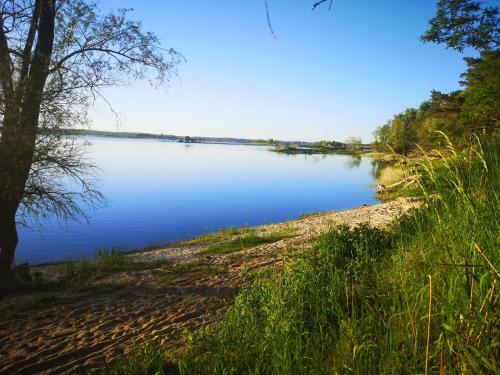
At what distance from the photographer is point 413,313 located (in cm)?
300

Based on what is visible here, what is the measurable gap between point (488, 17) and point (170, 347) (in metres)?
29.4

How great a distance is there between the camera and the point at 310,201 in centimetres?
3778

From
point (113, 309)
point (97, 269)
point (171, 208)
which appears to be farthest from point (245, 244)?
point (171, 208)

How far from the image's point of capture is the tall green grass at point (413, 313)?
2.19 m

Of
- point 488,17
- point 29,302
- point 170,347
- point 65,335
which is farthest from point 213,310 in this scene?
point 488,17

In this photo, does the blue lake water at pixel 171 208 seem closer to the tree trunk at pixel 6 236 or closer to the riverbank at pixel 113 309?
the tree trunk at pixel 6 236

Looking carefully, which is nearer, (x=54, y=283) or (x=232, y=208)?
(x=54, y=283)

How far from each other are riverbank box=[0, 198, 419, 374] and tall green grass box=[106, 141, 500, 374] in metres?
1.10

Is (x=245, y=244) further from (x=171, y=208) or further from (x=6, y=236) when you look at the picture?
(x=171, y=208)

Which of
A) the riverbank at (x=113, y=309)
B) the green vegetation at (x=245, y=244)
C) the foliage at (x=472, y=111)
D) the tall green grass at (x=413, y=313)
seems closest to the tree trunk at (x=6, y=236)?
the riverbank at (x=113, y=309)

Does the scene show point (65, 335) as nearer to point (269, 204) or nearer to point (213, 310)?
point (213, 310)

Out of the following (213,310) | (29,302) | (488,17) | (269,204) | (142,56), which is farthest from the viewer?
(269,204)

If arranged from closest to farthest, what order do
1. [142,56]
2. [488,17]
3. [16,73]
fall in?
[16,73] < [142,56] < [488,17]

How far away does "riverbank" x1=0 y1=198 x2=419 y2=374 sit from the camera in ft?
18.0
